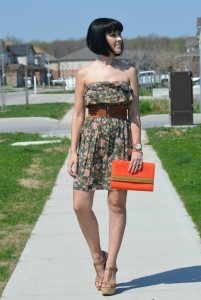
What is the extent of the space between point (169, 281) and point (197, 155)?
328 inches

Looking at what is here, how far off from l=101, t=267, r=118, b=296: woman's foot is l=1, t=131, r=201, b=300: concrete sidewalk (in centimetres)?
7

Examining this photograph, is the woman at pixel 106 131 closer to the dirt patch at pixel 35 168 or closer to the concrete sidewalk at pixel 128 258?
the concrete sidewalk at pixel 128 258

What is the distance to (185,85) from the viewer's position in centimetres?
2161

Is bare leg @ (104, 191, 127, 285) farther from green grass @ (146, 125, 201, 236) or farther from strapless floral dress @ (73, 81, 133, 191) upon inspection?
green grass @ (146, 125, 201, 236)

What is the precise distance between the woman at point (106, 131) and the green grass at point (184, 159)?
218 cm

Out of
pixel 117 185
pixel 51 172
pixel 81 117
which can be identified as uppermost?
pixel 81 117

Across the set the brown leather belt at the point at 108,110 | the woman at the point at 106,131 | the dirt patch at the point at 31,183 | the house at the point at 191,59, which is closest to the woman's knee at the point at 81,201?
the woman at the point at 106,131

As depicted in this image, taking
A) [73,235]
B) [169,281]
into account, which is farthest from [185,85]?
[169,281]

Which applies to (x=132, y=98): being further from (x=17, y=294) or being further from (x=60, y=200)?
(x=60, y=200)

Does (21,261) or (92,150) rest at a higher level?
(92,150)

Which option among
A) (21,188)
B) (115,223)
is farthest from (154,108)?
(115,223)

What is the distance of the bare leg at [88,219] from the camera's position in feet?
19.3

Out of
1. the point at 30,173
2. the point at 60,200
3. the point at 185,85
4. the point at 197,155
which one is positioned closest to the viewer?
the point at 60,200

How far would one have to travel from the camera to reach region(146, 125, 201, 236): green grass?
31.6ft
